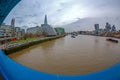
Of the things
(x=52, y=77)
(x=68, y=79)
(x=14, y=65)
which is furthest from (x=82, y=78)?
(x=14, y=65)

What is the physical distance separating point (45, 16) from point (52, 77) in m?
0.58

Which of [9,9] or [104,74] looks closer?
[104,74]

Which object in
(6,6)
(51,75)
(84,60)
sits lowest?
(84,60)

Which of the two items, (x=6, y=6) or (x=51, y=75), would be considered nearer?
(x=51, y=75)

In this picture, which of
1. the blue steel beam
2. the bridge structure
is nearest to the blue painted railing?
the bridge structure

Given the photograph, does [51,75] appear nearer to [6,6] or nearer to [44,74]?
[44,74]

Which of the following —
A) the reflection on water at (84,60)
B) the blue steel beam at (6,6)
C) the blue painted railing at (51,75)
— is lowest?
the reflection on water at (84,60)

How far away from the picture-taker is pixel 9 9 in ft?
4.48

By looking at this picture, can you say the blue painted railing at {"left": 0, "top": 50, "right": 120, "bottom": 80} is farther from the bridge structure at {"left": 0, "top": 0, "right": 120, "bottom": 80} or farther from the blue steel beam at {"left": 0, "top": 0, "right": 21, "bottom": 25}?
the blue steel beam at {"left": 0, "top": 0, "right": 21, "bottom": 25}

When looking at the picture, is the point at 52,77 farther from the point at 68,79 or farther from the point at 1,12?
the point at 1,12

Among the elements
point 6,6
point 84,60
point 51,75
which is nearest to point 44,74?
point 51,75

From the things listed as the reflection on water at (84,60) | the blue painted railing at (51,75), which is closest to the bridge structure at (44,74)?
the blue painted railing at (51,75)

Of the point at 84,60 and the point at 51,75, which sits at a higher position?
the point at 51,75

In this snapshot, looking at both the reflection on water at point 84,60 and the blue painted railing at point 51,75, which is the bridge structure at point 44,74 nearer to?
the blue painted railing at point 51,75
